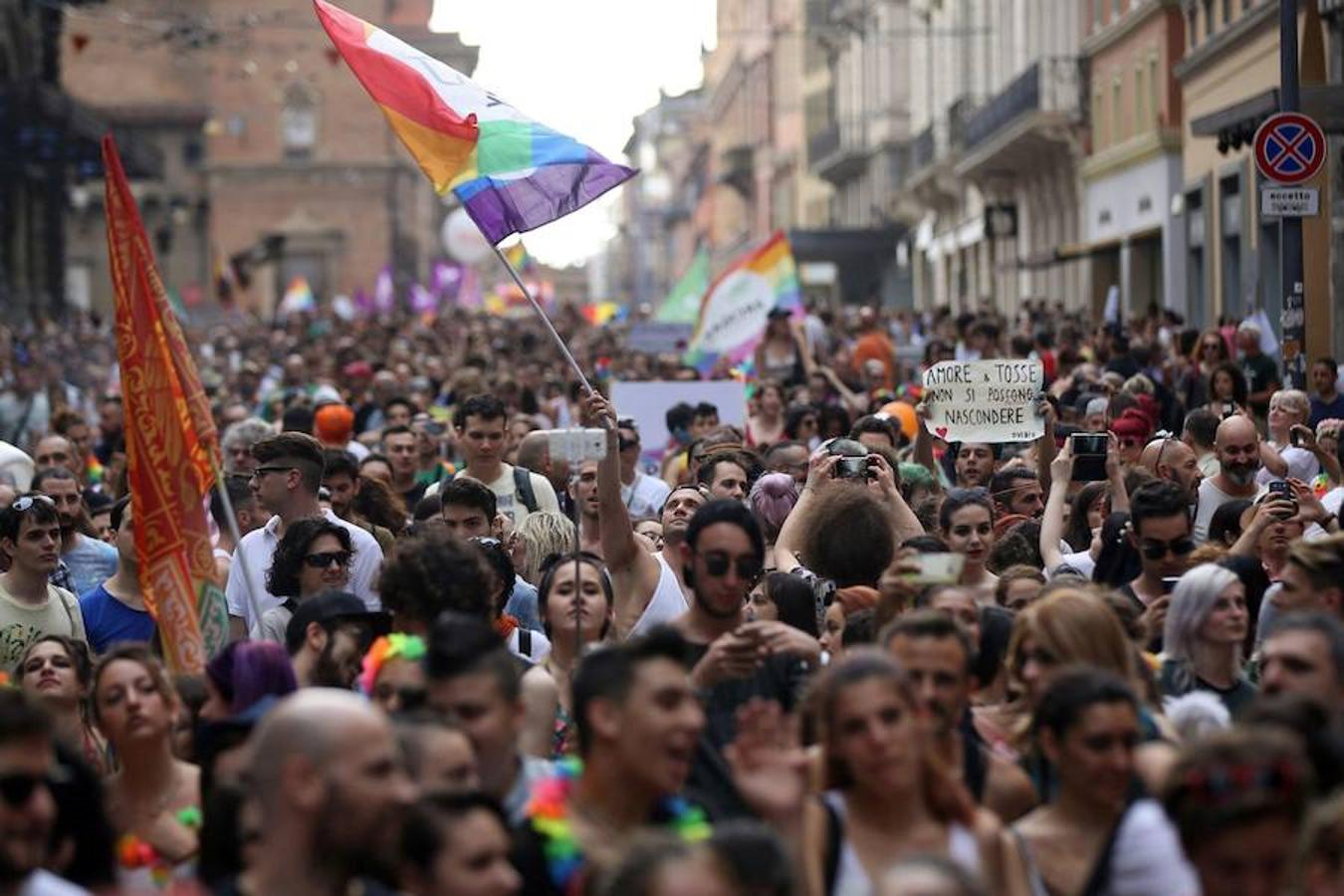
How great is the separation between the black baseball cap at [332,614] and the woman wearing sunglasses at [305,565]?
115 cm

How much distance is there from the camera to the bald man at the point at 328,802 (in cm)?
568

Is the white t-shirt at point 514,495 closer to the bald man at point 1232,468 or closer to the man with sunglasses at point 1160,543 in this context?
the bald man at point 1232,468

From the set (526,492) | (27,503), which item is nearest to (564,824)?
(27,503)

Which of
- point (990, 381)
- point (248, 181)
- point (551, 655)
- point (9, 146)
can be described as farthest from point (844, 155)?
point (551, 655)

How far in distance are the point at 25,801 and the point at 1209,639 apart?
3400 millimetres

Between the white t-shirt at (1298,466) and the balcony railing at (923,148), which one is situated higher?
the balcony railing at (923,148)

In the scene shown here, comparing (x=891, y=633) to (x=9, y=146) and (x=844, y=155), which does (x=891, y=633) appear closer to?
(x=9, y=146)

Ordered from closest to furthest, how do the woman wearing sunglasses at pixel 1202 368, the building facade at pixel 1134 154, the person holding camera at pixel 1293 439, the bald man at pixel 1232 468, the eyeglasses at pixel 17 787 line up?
1. the eyeglasses at pixel 17 787
2. the bald man at pixel 1232 468
3. the person holding camera at pixel 1293 439
4. the woman wearing sunglasses at pixel 1202 368
5. the building facade at pixel 1134 154

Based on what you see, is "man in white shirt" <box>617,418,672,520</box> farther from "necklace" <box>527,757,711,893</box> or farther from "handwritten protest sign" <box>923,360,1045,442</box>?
"necklace" <box>527,757,711,893</box>

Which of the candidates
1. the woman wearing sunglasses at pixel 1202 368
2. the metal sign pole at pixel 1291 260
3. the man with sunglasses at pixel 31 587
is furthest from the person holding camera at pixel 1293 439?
the man with sunglasses at pixel 31 587

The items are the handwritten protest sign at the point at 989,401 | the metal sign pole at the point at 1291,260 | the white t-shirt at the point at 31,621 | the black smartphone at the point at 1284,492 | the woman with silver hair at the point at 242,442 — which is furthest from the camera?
the metal sign pole at the point at 1291,260

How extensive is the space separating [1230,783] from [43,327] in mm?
46495

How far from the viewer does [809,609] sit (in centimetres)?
953

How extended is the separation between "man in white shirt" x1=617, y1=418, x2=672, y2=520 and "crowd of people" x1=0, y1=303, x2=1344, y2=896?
0.49 metres
